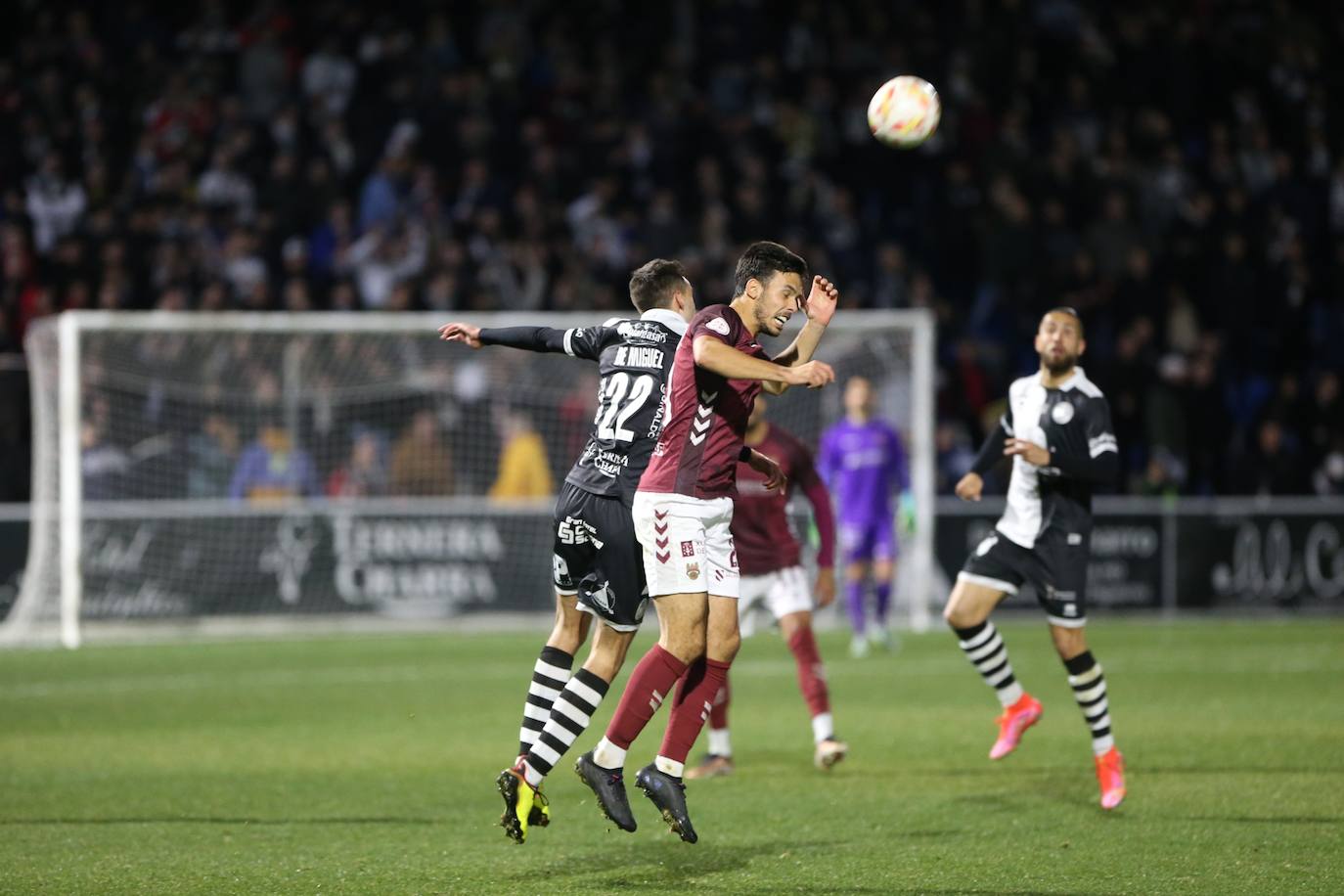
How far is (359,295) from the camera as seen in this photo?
67.5 ft

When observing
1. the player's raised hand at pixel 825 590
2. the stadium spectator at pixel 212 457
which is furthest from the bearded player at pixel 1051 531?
the stadium spectator at pixel 212 457

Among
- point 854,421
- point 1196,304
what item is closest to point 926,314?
point 854,421

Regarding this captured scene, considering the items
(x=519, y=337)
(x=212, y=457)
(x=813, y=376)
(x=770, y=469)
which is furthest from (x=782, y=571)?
(x=212, y=457)

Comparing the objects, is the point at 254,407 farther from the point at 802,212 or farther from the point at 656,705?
the point at 656,705

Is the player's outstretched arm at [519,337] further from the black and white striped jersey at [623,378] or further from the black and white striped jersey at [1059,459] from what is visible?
the black and white striped jersey at [1059,459]

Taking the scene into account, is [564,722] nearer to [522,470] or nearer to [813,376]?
[813,376]

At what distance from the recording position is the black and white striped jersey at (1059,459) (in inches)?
349

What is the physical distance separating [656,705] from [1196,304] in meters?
17.4

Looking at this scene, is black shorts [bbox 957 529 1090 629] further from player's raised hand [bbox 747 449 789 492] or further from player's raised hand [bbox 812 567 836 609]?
player's raised hand [bbox 747 449 789 492]

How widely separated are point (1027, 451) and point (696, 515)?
A: 216 centimetres

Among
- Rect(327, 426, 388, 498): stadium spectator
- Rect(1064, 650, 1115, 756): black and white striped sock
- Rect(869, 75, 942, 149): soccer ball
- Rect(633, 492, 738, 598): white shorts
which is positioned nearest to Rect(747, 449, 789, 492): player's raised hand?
Rect(633, 492, 738, 598): white shorts

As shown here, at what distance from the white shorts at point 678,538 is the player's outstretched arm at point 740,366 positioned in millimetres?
567

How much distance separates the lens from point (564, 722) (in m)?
7.15

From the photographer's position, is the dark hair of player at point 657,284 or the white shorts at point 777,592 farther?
the white shorts at point 777,592
